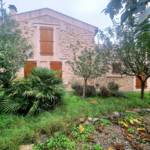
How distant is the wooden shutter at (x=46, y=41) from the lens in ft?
24.9

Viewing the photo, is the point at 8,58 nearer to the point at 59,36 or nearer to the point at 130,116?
the point at 130,116

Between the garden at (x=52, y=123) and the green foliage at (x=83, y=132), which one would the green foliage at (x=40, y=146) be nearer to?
the garden at (x=52, y=123)

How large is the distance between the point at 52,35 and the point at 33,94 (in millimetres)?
5373

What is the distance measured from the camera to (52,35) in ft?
25.3

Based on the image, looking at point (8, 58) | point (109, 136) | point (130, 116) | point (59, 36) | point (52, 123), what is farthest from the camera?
point (59, 36)

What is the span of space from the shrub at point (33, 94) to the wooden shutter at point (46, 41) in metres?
3.62

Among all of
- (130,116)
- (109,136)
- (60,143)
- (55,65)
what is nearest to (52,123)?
(60,143)

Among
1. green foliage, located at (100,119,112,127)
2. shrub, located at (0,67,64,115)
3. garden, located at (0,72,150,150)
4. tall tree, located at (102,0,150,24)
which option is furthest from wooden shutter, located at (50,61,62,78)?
tall tree, located at (102,0,150,24)

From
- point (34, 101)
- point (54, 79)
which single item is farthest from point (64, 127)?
point (54, 79)

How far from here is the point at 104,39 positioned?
5.84 metres

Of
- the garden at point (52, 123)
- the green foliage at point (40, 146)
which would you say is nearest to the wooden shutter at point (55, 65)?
the garden at point (52, 123)

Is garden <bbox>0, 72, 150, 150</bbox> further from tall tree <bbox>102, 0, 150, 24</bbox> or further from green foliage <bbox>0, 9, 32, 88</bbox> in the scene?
tall tree <bbox>102, 0, 150, 24</bbox>

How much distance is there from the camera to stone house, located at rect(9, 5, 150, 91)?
24.6 feet

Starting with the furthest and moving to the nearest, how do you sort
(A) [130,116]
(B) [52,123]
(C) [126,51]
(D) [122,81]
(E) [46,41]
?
(D) [122,81]
(E) [46,41]
(C) [126,51]
(A) [130,116]
(B) [52,123]
